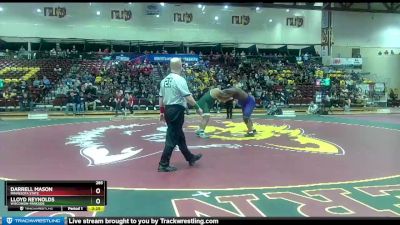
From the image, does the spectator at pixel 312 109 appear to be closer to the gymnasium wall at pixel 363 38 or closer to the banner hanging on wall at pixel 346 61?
the banner hanging on wall at pixel 346 61

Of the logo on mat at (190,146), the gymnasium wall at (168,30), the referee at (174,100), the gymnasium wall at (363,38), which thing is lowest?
the logo on mat at (190,146)

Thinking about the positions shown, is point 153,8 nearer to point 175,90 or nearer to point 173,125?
point 175,90

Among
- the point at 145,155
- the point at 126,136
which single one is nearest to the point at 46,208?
the point at 145,155

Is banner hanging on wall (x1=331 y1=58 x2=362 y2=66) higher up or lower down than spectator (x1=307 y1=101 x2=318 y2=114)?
higher up

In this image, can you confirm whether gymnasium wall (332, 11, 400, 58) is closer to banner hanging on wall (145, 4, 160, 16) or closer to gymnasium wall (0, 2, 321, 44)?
gymnasium wall (0, 2, 321, 44)

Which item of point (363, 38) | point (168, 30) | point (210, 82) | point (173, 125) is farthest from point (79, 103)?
point (363, 38)

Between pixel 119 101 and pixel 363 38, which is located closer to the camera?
pixel 119 101

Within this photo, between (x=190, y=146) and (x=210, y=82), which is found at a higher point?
(x=210, y=82)

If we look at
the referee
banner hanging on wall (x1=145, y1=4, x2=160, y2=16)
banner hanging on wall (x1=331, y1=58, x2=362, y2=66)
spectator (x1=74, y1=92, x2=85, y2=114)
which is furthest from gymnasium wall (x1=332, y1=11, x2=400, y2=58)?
the referee

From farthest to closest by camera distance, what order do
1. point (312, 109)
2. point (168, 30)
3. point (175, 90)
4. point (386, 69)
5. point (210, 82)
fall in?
1. point (168, 30)
2. point (386, 69)
3. point (312, 109)
4. point (210, 82)
5. point (175, 90)
